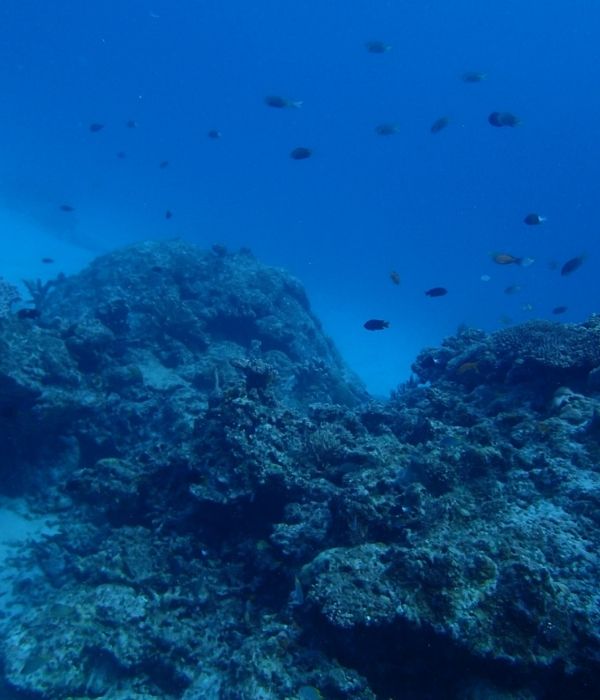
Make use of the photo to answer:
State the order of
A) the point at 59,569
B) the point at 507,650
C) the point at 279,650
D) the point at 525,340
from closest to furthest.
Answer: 1. the point at 507,650
2. the point at 279,650
3. the point at 59,569
4. the point at 525,340

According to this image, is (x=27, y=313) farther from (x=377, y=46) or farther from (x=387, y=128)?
(x=377, y=46)

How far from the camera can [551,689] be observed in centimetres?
421

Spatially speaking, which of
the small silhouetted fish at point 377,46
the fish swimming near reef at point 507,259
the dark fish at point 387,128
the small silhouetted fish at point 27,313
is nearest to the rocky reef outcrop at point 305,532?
the small silhouetted fish at point 27,313

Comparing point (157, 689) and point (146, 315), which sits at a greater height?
point (146, 315)

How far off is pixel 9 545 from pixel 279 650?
6.23m

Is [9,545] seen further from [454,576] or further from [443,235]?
[443,235]

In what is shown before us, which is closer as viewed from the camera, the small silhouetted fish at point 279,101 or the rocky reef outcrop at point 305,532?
the rocky reef outcrop at point 305,532

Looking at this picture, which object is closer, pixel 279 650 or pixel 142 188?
pixel 279 650

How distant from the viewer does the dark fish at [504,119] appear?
13.3 m

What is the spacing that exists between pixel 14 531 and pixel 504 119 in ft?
50.8

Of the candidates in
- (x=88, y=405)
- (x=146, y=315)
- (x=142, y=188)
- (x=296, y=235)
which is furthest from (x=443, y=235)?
(x=88, y=405)

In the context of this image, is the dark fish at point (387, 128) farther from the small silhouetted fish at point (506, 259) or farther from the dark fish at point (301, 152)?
the small silhouetted fish at point (506, 259)

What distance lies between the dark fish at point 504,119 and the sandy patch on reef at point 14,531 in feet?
48.7

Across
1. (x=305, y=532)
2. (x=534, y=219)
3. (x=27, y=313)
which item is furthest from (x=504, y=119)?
(x=27, y=313)
